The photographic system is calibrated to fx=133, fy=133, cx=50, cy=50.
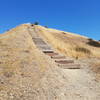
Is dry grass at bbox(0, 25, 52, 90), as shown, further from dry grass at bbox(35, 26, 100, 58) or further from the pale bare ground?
dry grass at bbox(35, 26, 100, 58)

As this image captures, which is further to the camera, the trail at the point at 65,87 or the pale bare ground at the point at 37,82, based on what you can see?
the trail at the point at 65,87

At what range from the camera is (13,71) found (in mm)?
7387

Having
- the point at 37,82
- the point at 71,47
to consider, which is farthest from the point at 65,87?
the point at 71,47

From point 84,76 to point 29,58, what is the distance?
13.0 ft

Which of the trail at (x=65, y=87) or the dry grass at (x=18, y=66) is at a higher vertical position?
the dry grass at (x=18, y=66)

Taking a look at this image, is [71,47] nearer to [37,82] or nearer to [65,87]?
[65,87]

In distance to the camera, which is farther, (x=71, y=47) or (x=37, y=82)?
(x=71, y=47)

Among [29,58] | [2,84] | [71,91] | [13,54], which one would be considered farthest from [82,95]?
[13,54]

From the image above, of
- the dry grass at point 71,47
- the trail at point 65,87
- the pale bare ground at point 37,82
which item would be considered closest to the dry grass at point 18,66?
the pale bare ground at point 37,82

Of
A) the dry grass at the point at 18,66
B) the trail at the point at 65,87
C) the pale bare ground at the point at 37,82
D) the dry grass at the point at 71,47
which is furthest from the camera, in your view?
the dry grass at the point at 71,47

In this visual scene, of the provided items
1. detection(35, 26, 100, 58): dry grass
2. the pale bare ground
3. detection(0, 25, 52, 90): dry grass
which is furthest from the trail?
detection(35, 26, 100, 58): dry grass

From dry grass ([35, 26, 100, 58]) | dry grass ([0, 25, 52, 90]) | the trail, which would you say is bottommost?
the trail

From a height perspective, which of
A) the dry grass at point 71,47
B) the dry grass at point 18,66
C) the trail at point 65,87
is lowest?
the trail at point 65,87

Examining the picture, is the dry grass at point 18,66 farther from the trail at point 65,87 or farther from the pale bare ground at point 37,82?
the trail at point 65,87
